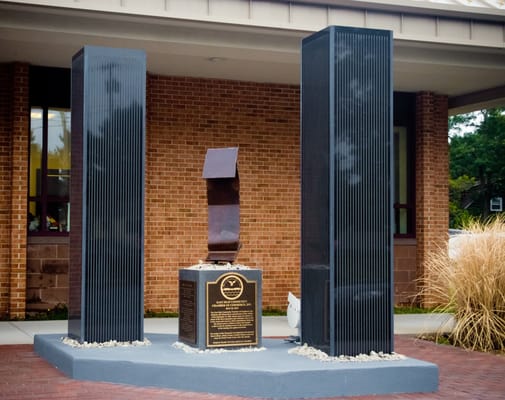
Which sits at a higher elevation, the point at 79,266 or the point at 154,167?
the point at 154,167

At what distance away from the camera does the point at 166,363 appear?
28.7ft

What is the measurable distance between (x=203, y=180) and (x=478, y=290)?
668 cm

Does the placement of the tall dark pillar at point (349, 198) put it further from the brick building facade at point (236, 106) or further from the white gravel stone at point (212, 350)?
the brick building facade at point (236, 106)

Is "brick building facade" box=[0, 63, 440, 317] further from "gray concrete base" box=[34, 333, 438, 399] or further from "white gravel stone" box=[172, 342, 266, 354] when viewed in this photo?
"gray concrete base" box=[34, 333, 438, 399]

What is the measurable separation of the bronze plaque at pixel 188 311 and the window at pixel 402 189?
8881 mm

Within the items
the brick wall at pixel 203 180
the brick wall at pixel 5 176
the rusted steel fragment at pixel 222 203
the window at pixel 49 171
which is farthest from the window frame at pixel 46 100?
the rusted steel fragment at pixel 222 203

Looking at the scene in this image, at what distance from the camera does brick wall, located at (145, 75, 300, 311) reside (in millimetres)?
16250

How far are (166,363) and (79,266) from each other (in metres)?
2.24

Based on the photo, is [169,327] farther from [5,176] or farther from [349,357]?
[349,357]

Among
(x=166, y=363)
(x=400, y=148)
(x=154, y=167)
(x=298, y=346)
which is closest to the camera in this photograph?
(x=166, y=363)

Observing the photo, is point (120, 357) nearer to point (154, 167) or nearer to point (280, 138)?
point (154, 167)

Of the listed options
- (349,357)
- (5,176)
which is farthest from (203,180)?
(349,357)

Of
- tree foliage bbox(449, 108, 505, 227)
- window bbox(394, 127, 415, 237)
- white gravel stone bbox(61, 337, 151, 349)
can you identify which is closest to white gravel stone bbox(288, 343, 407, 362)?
white gravel stone bbox(61, 337, 151, 349)

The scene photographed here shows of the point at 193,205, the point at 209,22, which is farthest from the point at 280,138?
the point at 209,22
